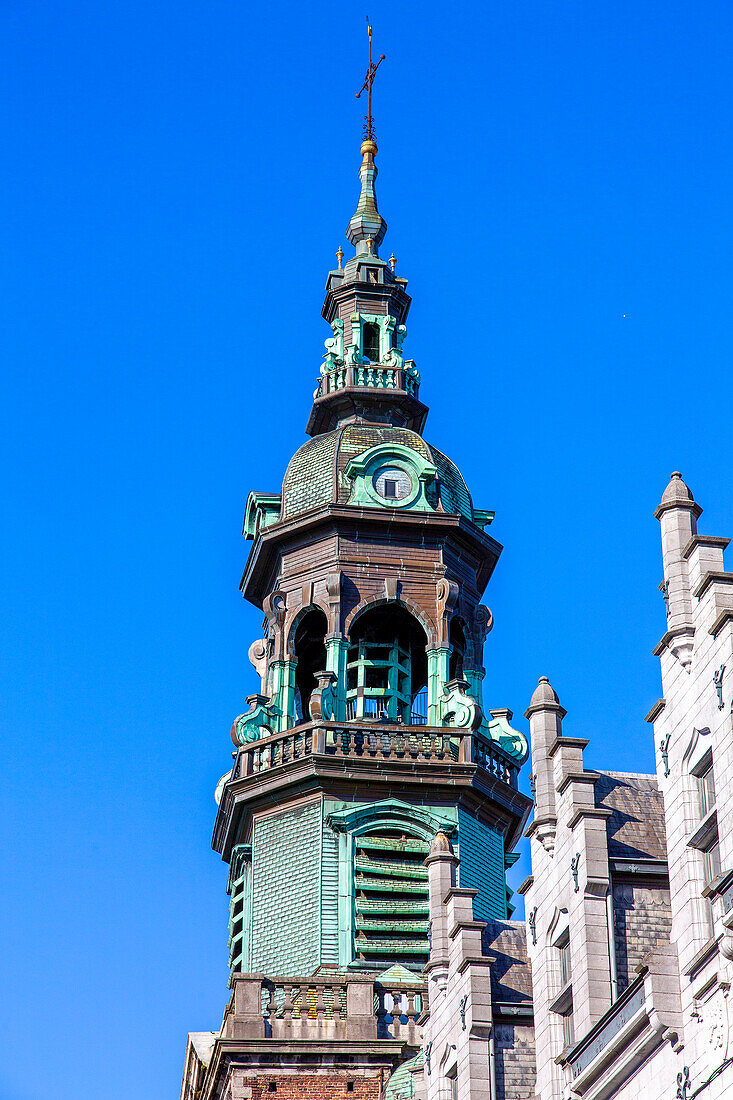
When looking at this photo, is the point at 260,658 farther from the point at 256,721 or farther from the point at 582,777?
the point at 582,777

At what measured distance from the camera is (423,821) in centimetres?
5494

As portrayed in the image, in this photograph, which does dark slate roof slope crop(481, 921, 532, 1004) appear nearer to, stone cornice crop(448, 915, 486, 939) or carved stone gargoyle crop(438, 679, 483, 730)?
stone cornice crop(448, 915, 486, 939)

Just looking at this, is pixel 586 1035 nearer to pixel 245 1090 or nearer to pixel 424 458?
pixel 245 1090

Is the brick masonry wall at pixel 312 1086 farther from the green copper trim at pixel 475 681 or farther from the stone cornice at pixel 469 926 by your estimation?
the green copper trim at pixel 475 681

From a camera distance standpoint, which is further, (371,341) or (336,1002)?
(371,341)

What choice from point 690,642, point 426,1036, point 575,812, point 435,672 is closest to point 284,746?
point 435,672

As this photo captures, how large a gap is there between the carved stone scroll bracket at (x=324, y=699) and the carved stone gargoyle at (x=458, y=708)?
2816 millimetres

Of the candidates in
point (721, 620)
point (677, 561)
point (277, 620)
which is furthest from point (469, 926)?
point (277, 620)

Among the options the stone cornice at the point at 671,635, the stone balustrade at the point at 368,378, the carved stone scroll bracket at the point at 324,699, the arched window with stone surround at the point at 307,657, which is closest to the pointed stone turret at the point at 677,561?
the stone cornice at the point at 671,635

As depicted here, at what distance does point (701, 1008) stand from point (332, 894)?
84.1 feet

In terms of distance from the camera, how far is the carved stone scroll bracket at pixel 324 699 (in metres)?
56.1

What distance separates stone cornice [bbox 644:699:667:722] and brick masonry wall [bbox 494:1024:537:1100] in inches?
299

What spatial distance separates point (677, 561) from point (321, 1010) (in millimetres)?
21645

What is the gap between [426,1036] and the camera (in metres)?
40.9
